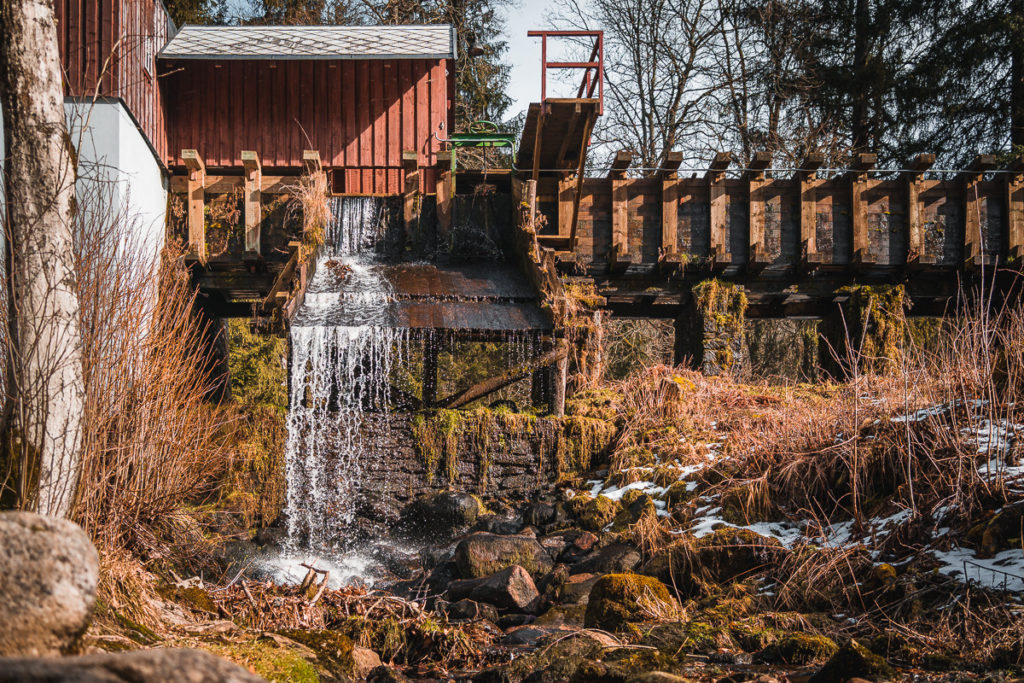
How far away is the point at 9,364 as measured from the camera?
17.4 feet

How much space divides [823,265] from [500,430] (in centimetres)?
664

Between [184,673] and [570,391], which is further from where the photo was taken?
[570,391]

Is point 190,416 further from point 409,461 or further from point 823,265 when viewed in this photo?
point 823,265

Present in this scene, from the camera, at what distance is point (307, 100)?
56.3 ft

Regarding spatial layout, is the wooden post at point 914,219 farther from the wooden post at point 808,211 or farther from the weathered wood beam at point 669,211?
the weathered wood beam at point 669,211

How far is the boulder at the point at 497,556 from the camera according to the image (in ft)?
26.6

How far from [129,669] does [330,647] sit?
3.73m

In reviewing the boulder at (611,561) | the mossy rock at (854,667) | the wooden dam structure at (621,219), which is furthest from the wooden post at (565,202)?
the mossy rock at (854,667)

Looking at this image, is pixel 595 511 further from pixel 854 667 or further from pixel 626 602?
pixel 854 667

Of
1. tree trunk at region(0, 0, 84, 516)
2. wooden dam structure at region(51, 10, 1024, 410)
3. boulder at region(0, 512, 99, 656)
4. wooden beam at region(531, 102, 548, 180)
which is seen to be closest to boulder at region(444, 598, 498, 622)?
tree trunk at region(0, 0, 84, 516)

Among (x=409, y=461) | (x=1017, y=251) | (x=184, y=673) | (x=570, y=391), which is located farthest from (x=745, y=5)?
(x=184, y=673)

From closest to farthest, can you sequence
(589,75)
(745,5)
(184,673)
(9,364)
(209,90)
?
(184,673) < (9,364) < (589,75) < (209,90) < (745,5)

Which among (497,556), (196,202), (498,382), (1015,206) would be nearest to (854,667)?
(497,556)

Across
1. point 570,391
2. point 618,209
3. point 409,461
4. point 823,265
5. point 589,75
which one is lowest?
point 409,461
